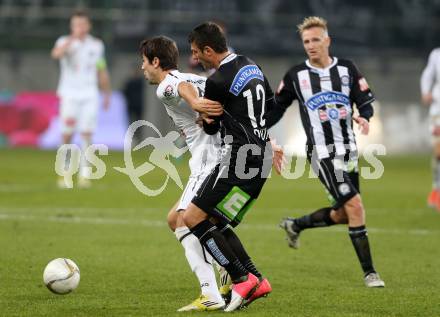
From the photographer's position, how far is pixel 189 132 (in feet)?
26.3

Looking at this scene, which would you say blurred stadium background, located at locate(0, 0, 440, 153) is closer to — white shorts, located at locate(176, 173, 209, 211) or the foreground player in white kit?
the foreground player in white kit

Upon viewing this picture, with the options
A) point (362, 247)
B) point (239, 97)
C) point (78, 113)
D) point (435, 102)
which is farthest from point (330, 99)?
point (78, 113)

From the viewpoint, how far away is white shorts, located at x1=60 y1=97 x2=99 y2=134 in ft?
59.8

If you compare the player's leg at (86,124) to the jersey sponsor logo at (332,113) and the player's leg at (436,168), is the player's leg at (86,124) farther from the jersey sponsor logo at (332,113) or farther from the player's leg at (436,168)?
the jersey sponsor logo at (332,113)

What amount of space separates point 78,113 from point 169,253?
8.25m

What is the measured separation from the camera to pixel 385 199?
16719 mm

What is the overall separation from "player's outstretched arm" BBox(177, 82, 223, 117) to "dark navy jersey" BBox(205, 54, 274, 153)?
77mm

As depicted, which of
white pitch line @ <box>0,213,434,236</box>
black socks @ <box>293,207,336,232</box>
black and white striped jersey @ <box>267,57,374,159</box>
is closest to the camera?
black and white striped jersey @ <box>267,57,374,159</box>

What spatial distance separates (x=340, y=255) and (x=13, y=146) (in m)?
17.3

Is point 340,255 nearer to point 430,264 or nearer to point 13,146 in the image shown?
point 430,264

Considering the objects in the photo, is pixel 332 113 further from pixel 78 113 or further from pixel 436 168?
pixel 78 113

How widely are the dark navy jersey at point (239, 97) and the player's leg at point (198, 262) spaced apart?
0.55 metres
